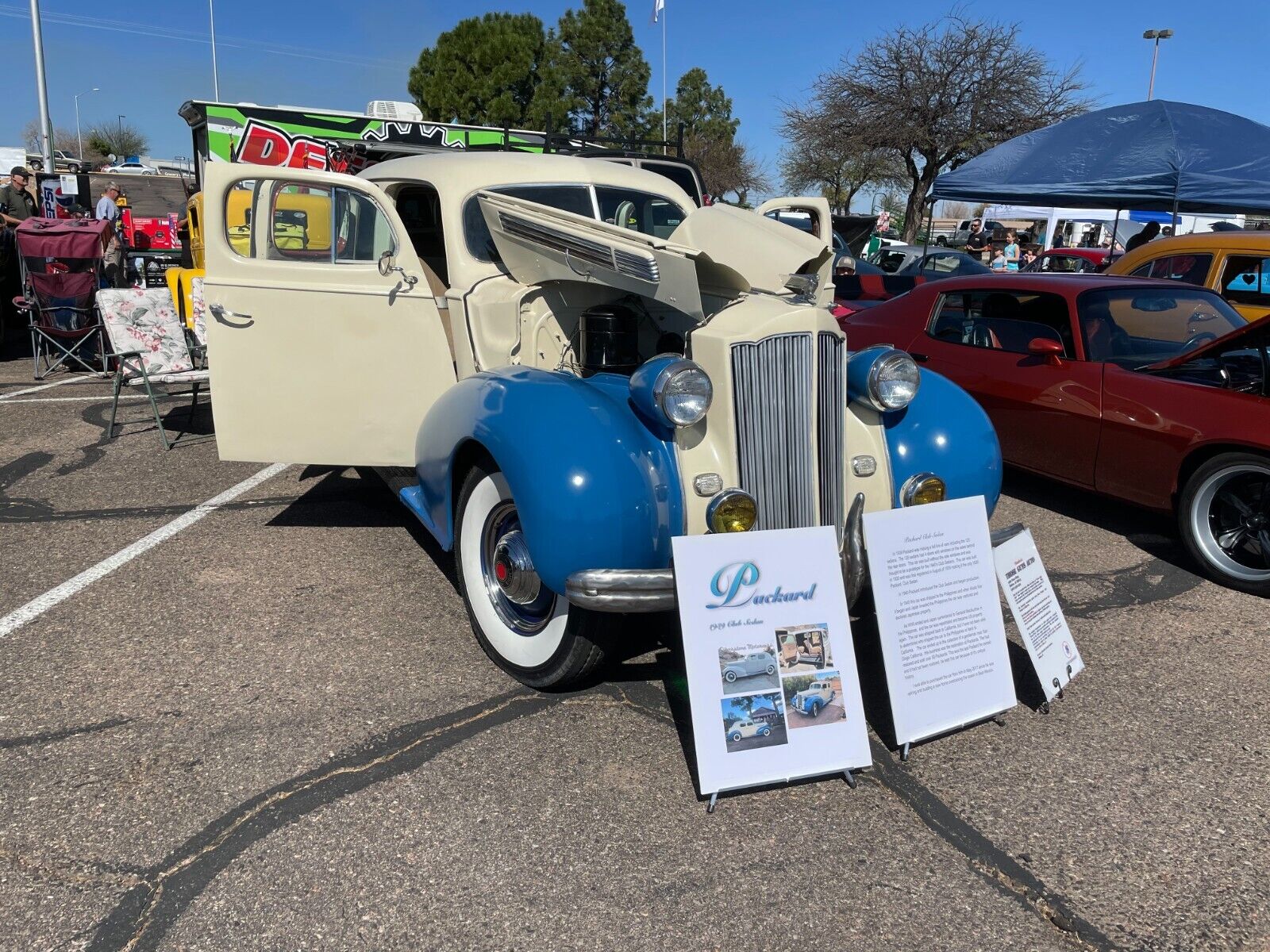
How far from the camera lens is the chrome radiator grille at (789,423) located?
3053mm

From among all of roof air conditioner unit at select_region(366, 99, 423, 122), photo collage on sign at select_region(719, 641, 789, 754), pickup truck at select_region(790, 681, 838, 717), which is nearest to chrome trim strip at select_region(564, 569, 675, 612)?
photo collage on sign at select_region(719, 641, 789, 754)

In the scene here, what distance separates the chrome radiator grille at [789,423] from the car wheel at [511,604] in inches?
28.8

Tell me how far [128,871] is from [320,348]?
2.59 metres

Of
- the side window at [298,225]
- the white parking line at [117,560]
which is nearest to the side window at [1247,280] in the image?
the side window at [298,225]

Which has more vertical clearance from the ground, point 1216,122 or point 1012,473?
point 1216,122

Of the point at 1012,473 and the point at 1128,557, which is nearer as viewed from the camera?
the point at 1128,557

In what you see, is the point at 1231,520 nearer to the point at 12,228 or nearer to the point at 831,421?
the point at 831,421

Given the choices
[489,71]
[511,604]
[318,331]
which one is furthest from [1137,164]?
[489,71]

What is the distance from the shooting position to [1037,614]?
10.8 ft

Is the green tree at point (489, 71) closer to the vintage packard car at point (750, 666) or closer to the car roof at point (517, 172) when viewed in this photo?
the car roof at point (517, 172)

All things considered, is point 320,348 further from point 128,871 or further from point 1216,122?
point 1216,122

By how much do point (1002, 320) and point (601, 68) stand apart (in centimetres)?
3659

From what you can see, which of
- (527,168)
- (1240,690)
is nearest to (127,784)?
(527,168)

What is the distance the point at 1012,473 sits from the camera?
651 centimetres
